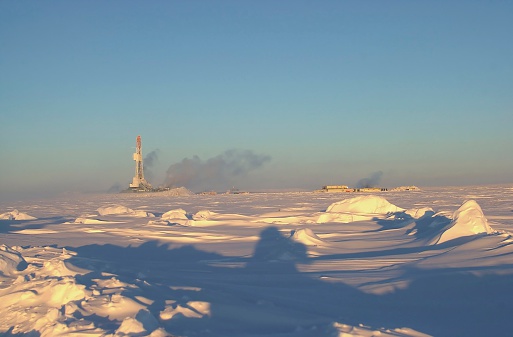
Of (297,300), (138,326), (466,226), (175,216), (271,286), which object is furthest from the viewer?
(175,216)

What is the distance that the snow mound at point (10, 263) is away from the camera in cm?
795

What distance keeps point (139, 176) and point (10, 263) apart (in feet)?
167

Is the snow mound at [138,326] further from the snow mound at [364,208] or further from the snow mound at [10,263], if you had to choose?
the snow mound at [364,208]

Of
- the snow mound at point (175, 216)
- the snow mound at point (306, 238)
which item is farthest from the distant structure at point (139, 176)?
the snow mound at point (306, 238)

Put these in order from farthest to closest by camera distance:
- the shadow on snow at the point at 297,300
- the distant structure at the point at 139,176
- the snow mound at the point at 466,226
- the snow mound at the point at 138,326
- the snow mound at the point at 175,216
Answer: the distant structure at the point at 139,176 < the snow mound at the point at 175,216 < the snow mound at the point at 466,226 < the shadow on snow at the point at 297,300 < the snow mound at the point at 138,326

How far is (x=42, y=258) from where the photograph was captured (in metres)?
9.42

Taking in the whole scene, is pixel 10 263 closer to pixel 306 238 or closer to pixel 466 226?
pixel 306 238

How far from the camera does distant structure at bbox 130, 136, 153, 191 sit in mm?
57344

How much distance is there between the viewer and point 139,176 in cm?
5844

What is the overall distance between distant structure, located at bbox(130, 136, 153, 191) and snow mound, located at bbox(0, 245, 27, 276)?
1915 inches

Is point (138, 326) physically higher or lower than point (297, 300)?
higher

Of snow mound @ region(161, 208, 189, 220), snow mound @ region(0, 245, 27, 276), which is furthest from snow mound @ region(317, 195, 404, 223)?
snow mound @ region(0, 245, 27, 276)

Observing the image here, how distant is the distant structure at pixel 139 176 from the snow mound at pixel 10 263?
160 ft

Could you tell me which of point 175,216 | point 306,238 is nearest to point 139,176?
point 175,216
